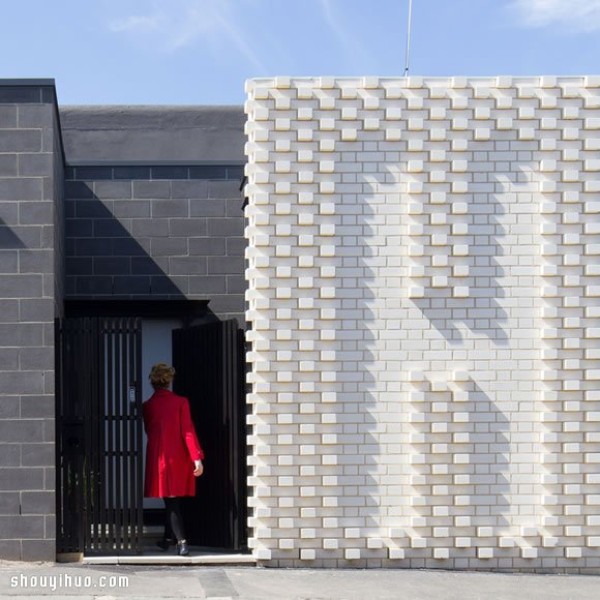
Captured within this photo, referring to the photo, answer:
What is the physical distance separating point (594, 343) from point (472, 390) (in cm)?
116

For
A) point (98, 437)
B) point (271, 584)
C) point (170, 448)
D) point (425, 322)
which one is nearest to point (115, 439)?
point (98, 437)

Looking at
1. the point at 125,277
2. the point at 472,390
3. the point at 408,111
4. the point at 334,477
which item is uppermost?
the point at 408,111

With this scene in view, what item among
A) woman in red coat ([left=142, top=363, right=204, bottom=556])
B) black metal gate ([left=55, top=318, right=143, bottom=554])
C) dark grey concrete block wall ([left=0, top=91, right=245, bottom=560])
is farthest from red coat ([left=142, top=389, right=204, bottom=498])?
dark grey concrete block wall ([left=0, top=91, right=245, bottom=560])

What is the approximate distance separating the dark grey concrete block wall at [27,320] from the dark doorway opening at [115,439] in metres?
0.28

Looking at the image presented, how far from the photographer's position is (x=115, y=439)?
12.4 m

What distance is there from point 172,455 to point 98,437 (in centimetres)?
68

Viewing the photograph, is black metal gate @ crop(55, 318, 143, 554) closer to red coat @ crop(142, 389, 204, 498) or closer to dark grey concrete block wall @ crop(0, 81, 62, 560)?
red coat @ crop(142, 389, 204, 498)

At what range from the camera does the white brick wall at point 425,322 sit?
12.0 meters

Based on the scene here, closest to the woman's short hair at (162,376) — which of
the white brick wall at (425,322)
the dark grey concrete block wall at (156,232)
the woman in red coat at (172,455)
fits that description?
the woman in red coat at (172,455)

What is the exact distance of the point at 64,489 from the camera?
40.1ft

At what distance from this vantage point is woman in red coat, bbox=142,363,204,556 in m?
12.4

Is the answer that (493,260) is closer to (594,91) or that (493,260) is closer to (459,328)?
(459,328)

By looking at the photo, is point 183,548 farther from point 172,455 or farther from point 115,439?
point 115,439

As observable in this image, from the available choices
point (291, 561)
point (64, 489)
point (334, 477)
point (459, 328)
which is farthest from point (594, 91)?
point (64, 489)
